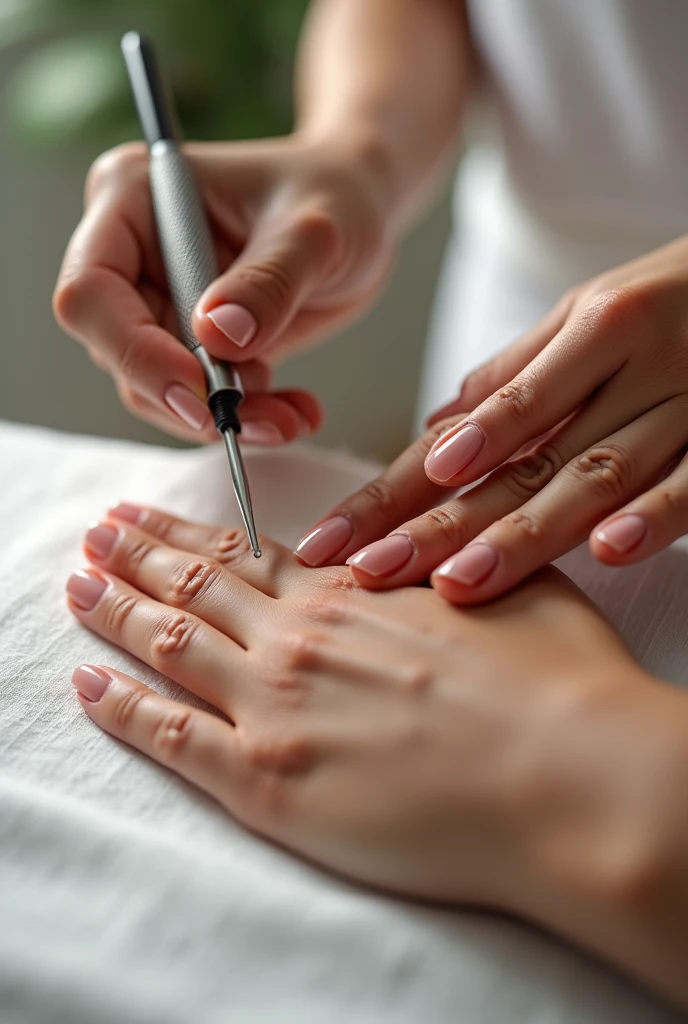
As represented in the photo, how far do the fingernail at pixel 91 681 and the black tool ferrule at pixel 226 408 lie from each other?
22 cm

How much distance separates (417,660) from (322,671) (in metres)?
0.06

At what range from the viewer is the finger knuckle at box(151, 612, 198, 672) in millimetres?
638

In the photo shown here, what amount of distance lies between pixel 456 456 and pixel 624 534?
0.45 feet

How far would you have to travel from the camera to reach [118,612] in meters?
0.68

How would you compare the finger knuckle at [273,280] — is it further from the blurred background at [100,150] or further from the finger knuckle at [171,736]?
the blurred background at [100,150]

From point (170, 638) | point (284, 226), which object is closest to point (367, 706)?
point (170, 638)

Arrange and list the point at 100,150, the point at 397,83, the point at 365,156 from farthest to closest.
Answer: the point at 100,150 → the point at 397,83 → the point at 365,156

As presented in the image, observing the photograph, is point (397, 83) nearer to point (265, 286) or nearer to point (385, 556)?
point (265, 286)

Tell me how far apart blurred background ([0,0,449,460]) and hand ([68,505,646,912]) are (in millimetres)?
1321

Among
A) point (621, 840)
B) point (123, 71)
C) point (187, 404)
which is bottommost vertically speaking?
point (621, 840)

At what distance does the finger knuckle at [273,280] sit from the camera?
789 mm

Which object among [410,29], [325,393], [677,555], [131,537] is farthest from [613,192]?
[325,393]

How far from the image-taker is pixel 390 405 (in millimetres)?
2711

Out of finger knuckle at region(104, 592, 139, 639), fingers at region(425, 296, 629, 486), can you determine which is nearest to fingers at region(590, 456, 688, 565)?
fingers at region(425, 296, 629, 486)
